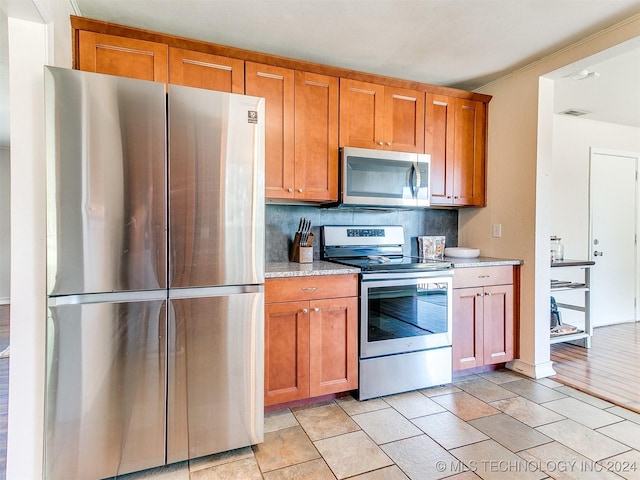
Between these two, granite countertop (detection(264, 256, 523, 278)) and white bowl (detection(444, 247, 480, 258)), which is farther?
white bowl (detection(444, 247, 480, 258))

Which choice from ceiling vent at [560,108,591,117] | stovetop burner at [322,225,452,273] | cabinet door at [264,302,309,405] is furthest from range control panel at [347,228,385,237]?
ceiling vent at [560,108,591,117]

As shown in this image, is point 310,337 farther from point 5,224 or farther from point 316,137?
point 5,224

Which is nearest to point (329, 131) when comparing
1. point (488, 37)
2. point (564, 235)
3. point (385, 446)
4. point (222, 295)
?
point (488, 37)

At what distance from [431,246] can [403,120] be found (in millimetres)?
1138

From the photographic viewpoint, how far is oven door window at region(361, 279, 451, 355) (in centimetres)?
242

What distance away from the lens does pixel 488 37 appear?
2.36 metres

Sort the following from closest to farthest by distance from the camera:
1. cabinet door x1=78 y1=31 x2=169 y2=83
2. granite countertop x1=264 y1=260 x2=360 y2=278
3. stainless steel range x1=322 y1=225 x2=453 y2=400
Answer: cabinet door x1=78 y1=31 x2=169 y2=83, granite countertop x1=264 y1=260 x2=360 y2=278, stainless steel range x1=322 y1=225 x2=453 y2=400

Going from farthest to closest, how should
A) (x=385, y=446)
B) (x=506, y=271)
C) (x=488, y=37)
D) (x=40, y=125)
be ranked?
(x=506, y=271) → (x=488, y=37) → (x=385, y=446) → (x=40, y=125)

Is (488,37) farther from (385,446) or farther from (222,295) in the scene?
(385,446)

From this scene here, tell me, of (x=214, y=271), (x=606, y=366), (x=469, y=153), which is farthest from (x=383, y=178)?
(x=606, y=366)

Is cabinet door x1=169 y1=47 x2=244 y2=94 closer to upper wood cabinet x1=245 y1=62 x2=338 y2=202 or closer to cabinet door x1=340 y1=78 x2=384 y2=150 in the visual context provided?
upper wood cabinet x1=245 y1=62 x2=338 y2=202

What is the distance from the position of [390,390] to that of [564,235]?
2945mm

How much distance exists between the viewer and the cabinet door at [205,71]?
2.19 m

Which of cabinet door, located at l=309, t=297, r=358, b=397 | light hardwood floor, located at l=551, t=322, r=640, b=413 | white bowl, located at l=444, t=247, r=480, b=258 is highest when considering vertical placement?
white bowl, located at l=444, t=247, r=480, b=258
